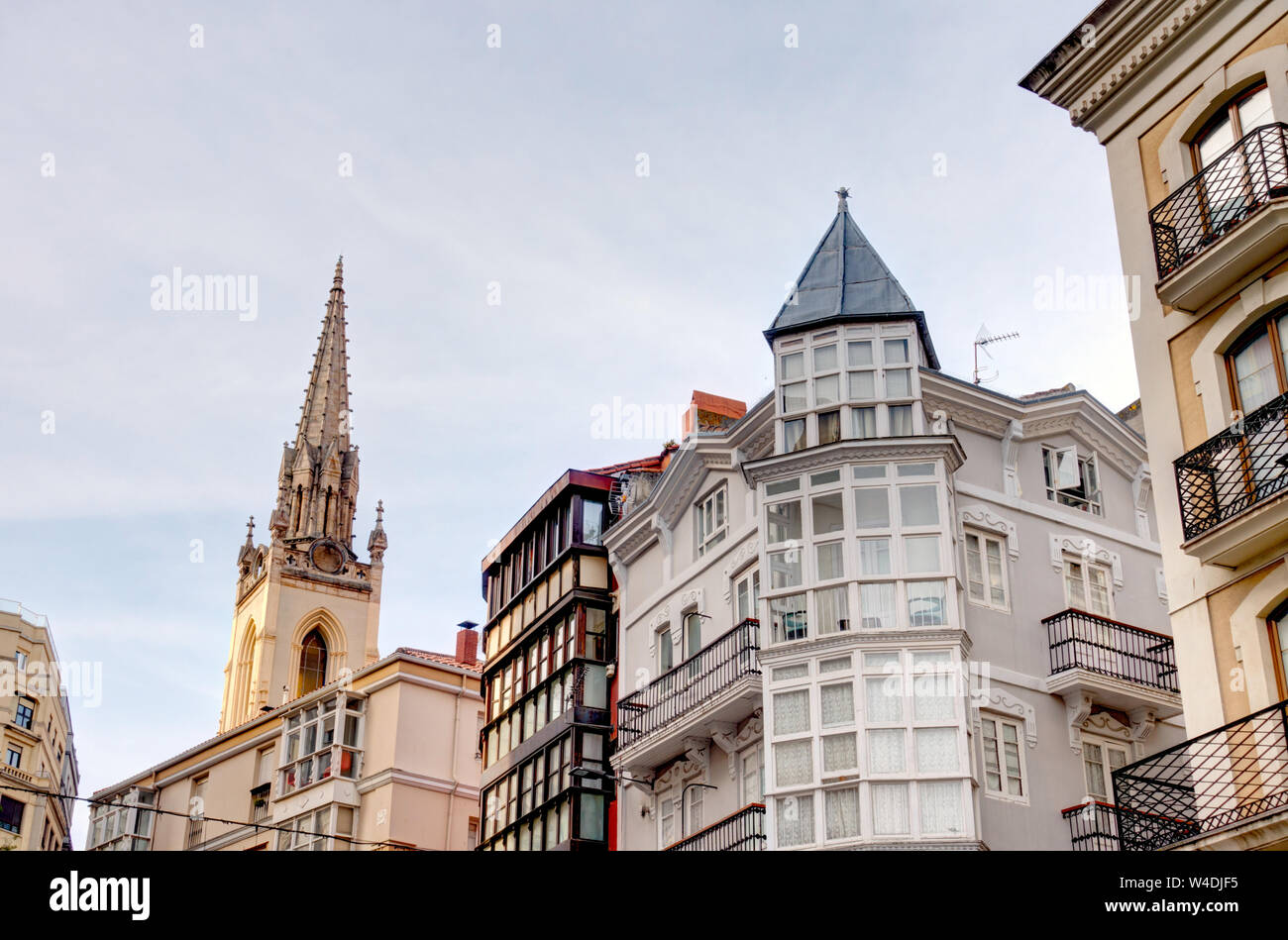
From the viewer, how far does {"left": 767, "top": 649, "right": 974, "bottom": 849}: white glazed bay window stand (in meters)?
30.4

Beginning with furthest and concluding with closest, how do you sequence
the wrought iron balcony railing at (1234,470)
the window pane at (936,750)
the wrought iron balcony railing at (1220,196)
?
the window pane at (936,750), the wrought iron balcony railing at (1220,196), the wrought iron balcony railing at (1234,470)

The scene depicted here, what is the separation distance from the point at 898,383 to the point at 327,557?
11255cm

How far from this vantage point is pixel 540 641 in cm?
4294

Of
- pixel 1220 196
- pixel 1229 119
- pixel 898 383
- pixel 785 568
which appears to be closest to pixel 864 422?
pixel 898 383

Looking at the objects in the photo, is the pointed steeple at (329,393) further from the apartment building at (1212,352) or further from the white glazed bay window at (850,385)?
the apartment building at (1212,352)

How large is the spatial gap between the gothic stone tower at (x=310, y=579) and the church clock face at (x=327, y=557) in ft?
0.27

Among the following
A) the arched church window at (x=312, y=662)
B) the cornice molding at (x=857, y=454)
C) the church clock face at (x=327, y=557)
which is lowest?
the cornice molding at (x=857, y=454)

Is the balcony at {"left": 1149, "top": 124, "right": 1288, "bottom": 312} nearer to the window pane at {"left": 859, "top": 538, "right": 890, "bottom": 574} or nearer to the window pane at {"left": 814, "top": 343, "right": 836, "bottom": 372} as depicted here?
the window pane at {"left": 859, "top": 538, "right": 890, "bottom": 574}

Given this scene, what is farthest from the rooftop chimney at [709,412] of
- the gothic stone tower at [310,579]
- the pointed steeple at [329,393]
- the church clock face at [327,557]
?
the pointed steeple at [329,393]

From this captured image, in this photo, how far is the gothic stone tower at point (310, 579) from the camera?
134 meters

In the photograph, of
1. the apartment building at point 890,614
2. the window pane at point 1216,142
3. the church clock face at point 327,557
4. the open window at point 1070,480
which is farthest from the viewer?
the church clock face at point 327,557
